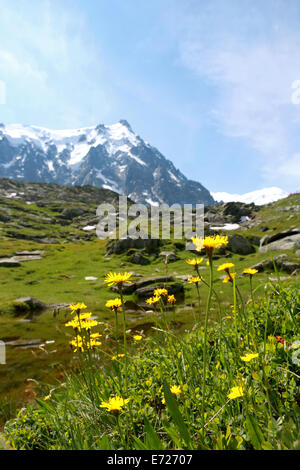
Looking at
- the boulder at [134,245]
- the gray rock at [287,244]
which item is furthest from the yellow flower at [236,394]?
the boulder at [134,245]

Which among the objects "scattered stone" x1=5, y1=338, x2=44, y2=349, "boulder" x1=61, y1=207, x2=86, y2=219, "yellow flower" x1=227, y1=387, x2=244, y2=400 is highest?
"boulder" x1=61, y1=207, x2=86, y2=219

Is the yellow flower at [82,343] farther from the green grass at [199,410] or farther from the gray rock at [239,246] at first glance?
the gray rock at [239,246]

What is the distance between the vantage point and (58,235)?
3937 inches

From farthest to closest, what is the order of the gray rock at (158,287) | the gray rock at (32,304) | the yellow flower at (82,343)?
the gray rock at (158,287) < the gray rock at (32,304) < the yellow flower at (82,343)

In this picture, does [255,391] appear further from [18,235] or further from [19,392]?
[18,235]

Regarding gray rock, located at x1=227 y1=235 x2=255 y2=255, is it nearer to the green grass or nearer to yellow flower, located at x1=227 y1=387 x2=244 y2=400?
the green grass

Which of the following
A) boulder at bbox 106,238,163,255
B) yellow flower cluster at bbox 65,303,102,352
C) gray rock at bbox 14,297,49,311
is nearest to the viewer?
yellow flower cluster at bbox 65,303,102,352

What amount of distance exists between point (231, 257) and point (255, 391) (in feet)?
124

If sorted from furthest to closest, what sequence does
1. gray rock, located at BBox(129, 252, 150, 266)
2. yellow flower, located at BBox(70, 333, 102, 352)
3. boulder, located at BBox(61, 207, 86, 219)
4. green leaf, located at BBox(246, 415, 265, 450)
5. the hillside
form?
boulder, located at BBox(61, 207, 86, 219), gray rock, located at BBox(129, 252, 150, 266), the hillside, yellow flower, located at BBox(70, 333, 102, 352), green leaf, located at BBox(246, 415, 265, 450)

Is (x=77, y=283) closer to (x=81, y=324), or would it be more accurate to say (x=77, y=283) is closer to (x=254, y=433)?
(x=81, y=324)

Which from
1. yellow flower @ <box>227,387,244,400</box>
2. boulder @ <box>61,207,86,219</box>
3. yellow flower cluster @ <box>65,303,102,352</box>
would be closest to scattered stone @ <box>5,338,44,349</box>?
yellow flower cluster @ <box>65,303,102,352</box>

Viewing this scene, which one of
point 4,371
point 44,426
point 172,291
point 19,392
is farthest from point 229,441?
point 172,291

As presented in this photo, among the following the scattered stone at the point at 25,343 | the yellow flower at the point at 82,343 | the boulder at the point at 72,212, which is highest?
the boulder at the point at 72,212

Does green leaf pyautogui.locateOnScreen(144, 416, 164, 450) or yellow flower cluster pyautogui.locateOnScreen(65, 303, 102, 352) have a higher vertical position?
yellow flower cluster pyautogui.locateOnScreen(65, 303, 102, 352)
